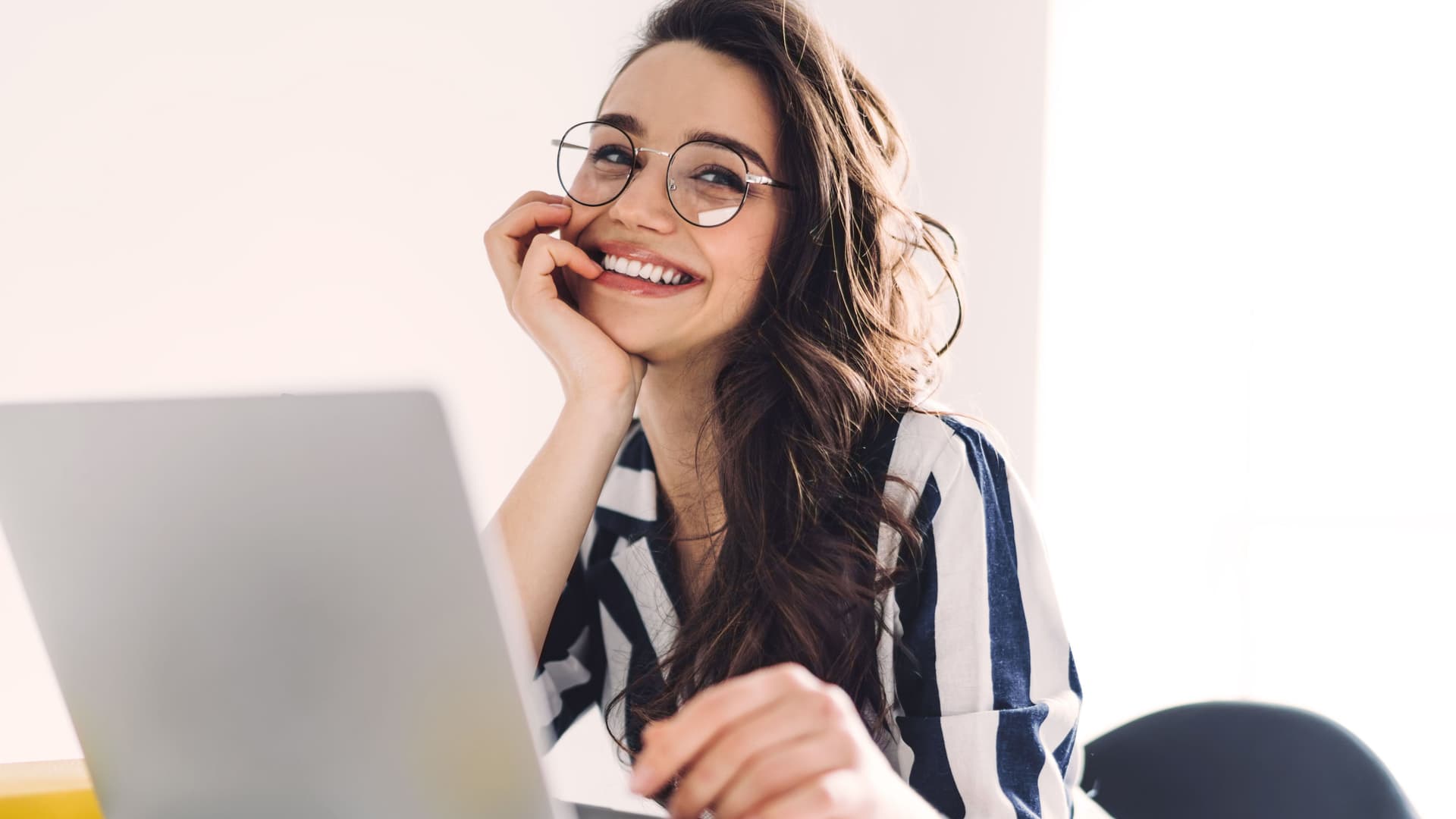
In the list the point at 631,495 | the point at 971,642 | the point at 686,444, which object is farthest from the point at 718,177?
the point at 971,642

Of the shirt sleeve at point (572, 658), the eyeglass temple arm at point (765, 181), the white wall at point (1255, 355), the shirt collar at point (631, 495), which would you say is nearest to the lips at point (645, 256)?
the eyeglass temple arm at point (765, 181)

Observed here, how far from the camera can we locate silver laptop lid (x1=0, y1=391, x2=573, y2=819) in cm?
47

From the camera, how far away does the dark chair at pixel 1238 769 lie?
104 centimetres

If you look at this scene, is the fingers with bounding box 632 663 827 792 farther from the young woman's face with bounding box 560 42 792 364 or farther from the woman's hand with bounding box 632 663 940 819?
the young woman's face with bounding box 560 42 792 364

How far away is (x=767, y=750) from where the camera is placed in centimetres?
51

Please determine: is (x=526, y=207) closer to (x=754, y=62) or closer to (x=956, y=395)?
(x=754, y=62)

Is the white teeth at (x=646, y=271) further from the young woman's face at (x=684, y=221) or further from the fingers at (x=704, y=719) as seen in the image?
the fingers at (x=704, y=719)

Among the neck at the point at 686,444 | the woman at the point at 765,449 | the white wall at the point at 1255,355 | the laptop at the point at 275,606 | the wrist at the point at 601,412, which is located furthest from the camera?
the white wall at the point at 1255,355

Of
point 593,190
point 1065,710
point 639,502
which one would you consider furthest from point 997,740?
point 593,190

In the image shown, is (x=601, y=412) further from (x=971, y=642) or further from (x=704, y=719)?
(x=704, y=719)

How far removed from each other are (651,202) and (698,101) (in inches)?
4.8

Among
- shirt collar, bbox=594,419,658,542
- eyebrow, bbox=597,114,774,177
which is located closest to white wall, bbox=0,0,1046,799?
shirt collar, bbox=594,419,658,542

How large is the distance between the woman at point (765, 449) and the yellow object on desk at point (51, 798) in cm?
40

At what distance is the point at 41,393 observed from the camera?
1.62m
